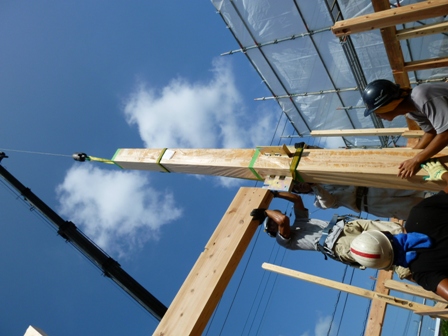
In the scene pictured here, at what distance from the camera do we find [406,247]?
214 cm

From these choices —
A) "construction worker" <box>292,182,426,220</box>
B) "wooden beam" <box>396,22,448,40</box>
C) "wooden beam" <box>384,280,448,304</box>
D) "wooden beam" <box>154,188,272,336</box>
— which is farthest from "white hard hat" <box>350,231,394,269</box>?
"wooden beam" <box>384,280,448,304</box>

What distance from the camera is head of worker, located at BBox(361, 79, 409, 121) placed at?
92.9 inches

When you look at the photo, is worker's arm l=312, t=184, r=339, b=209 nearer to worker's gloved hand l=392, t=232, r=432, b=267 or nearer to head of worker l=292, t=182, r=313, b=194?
head of worker l=292, t=182, r=313, b=194

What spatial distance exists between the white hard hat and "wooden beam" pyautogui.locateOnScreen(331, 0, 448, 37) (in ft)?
6.87

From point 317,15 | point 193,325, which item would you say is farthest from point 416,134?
point 317,15

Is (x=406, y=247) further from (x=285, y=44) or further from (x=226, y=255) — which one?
(x=285, y=44)

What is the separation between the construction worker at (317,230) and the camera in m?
2.74

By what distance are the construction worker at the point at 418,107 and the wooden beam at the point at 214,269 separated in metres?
0.97

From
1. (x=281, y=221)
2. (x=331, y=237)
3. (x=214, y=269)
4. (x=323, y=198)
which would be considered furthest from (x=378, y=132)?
(x=214, y=269)

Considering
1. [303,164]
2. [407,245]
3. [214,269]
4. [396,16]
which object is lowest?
[214,269]

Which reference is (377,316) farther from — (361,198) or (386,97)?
(386,97)

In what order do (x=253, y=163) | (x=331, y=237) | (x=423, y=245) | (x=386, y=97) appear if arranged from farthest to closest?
(x=331, y=237)
(x=253, y=163)
(x=386, y=97)
(x=423, y=245)

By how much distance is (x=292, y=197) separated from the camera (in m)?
3.03

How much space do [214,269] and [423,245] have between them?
4.12 feet
